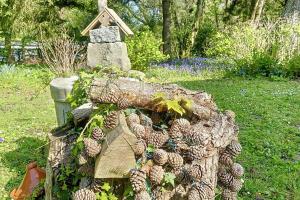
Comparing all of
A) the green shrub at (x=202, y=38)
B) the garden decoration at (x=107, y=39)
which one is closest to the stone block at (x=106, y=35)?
the garden decoration at (x=107, y=39)

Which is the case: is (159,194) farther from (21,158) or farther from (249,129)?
(249,129)

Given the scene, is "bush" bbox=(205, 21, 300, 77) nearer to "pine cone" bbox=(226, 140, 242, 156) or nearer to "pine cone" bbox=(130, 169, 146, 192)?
"pine cone" bbox=(226, 140, 242, 156)

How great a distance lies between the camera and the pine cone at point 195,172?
5.83ft

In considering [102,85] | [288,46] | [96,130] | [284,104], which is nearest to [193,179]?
[96,130]

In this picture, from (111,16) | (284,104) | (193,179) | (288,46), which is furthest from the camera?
(288,46)

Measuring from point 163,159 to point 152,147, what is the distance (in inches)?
4.5

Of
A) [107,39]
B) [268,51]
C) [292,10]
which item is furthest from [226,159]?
[292,10]

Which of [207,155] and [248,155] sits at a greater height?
[207,155]

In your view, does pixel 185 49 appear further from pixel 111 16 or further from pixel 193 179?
pixel 193 179

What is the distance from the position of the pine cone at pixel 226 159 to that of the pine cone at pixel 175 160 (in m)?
0.39

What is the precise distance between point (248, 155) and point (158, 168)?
2225 mm

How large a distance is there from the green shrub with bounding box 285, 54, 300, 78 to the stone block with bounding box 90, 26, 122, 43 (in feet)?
13.2

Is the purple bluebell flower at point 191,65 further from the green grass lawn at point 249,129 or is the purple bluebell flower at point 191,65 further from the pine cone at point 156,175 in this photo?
the pine cone at point 156,175

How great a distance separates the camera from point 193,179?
5.89 feet
